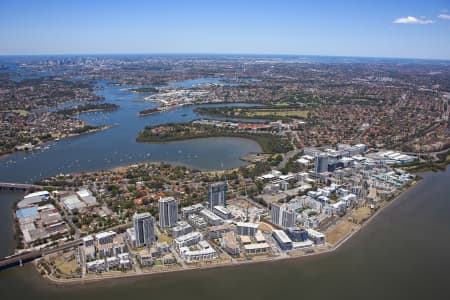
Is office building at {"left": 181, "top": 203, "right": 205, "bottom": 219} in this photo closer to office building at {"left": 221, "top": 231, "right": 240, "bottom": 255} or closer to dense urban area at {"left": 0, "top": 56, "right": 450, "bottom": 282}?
dense urban area at {"left": 0, "top": 56, "right": 450, "bottom": 282}

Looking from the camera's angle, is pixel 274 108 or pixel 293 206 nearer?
pixel 293 206

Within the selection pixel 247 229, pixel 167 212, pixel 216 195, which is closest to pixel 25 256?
pixel 167 212

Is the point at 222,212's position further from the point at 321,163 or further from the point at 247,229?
the point at 321,163

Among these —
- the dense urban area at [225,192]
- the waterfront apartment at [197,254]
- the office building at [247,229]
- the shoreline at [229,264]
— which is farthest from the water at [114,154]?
the shoreline at [229,264]

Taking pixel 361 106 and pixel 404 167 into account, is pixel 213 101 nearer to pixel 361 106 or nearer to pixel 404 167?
pixel 361 106

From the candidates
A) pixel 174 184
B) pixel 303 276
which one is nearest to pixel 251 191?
pixel 174 184
